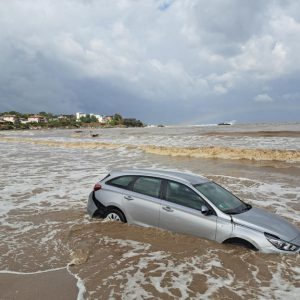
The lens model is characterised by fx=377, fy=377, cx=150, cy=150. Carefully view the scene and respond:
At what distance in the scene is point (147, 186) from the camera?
27.1ft

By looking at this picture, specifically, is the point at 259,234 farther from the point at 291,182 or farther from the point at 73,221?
the point at 291,182

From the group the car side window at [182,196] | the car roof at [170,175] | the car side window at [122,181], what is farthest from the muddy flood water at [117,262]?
the car roof at [170,175]

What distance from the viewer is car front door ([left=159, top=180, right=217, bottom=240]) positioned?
7.13 metres

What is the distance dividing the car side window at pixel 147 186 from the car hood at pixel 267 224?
6.01 ft

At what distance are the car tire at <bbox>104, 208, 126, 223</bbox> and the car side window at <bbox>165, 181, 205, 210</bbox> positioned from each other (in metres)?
1.18

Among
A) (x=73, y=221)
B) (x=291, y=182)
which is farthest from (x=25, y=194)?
(x=291, y=182)

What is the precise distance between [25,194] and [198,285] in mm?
9566

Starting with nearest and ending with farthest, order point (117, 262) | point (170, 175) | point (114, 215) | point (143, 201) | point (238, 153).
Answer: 1. point (117, 262)
2. point (143, 201)
3. point (170, 175)
4. point (114, 215)
5. point (238, 153)

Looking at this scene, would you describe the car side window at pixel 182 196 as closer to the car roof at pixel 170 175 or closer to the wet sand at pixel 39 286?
the car roof at pixel 170 175

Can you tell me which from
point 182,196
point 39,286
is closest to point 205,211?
point 182,196

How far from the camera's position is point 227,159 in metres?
28.4

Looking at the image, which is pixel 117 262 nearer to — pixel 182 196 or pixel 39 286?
pixel 39 286

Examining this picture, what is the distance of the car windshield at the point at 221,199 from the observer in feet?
24.2

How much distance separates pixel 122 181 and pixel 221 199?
7.68ft
